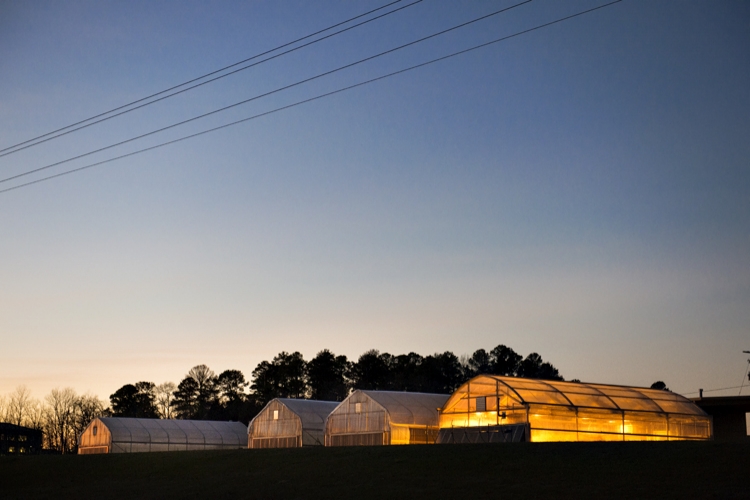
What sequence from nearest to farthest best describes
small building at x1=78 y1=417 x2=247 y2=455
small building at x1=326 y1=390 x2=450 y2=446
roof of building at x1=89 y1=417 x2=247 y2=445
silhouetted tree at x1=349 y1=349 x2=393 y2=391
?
small building at x1=326 y1=390 x2=450 y2=446 → small building at x1=78 y1=417 x2=247 y2=455 → roof of building at x1=89 y1=417 x2=247 y2=445 → silhouetted tree at x1=349 y1=349 x2=393 y2=391

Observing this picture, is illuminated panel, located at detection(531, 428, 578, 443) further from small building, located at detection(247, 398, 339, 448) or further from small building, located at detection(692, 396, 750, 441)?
small building, located at detection(247, 398, 339, 448)

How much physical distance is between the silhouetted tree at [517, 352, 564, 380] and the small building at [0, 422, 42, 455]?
2883 inches

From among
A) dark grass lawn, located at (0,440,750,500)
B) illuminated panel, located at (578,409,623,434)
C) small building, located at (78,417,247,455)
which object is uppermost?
illuminated panel, located at (578,409,623,434)

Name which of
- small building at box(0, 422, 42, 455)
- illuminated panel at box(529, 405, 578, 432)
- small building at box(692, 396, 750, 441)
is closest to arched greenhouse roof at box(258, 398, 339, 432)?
illuminated panel at box(529, 405, 578, 432)

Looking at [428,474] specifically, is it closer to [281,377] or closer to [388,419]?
[388,419]

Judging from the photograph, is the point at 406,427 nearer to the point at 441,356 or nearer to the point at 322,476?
the point at 322,476

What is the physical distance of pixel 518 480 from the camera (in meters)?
30.5

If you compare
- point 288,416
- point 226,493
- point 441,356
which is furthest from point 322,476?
point 441,356

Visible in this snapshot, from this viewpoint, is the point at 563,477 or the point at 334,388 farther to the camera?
the point at 334,388

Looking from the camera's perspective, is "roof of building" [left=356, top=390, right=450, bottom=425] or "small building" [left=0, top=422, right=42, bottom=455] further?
"small building" [left=0, top=422, right=42, bottom=455]

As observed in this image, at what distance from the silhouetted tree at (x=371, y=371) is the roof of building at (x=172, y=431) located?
48827 millimetres

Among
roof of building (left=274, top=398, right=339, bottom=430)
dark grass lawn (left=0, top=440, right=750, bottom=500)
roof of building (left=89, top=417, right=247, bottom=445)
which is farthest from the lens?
roof of building (left=89, top=417, right=247, bottom=445)

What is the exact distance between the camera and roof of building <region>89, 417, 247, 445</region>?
77188 millimetres

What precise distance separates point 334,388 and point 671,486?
110134 mm
